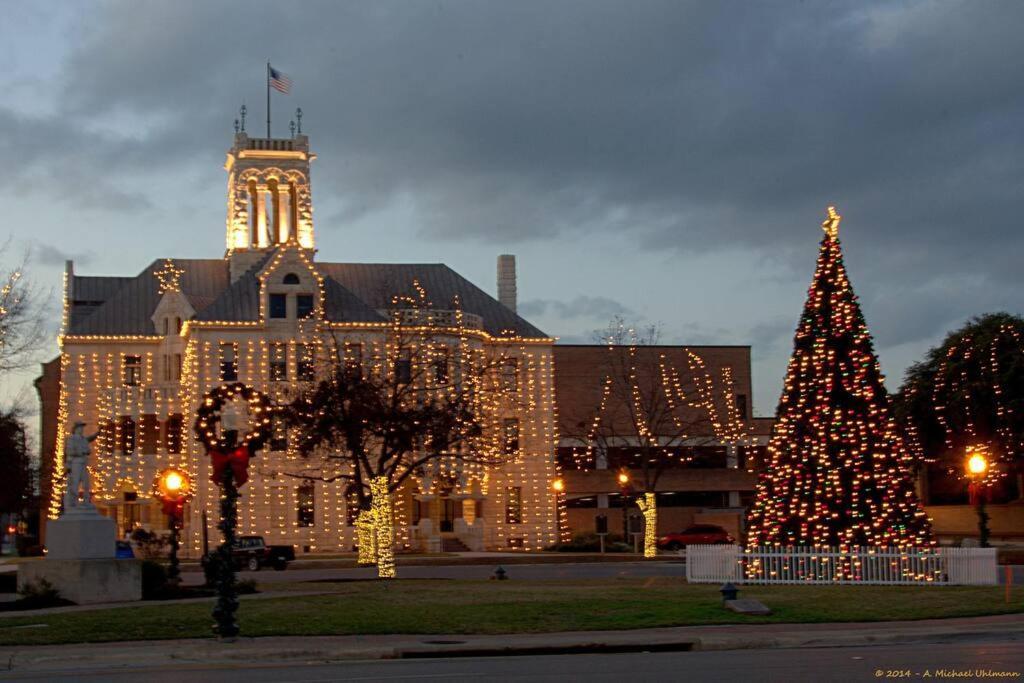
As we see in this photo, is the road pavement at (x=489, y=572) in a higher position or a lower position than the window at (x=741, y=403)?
lower

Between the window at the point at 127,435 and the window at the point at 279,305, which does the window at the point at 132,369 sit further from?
the window at the point at 279,305

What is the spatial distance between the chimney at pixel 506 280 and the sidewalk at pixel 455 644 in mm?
53460

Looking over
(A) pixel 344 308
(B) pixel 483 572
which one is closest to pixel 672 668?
(B) pixel 483 572

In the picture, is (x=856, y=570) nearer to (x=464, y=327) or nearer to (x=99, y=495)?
(x=464, y=327)

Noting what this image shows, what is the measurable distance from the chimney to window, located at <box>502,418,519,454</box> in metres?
9.70

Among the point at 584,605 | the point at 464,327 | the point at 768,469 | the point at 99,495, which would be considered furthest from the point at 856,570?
the point at 99,495

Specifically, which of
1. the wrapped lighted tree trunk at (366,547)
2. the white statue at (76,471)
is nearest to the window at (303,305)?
the wrapped lighted tree trunk at (366,547)

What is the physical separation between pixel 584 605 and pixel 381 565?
47.9 ft

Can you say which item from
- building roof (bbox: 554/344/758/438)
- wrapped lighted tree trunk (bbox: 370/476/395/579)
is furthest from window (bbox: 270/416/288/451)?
building roof (bbox: 554/344/758/438)

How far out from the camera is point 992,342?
7112 centimetres

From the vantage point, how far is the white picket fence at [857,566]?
30.2m

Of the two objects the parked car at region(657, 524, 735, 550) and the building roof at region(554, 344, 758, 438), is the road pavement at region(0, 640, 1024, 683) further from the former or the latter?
the building roof at region(554, 344, 758, 438)

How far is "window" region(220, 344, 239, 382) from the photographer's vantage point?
63344mm

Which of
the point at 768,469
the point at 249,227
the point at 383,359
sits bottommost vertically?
the point at 768,469
